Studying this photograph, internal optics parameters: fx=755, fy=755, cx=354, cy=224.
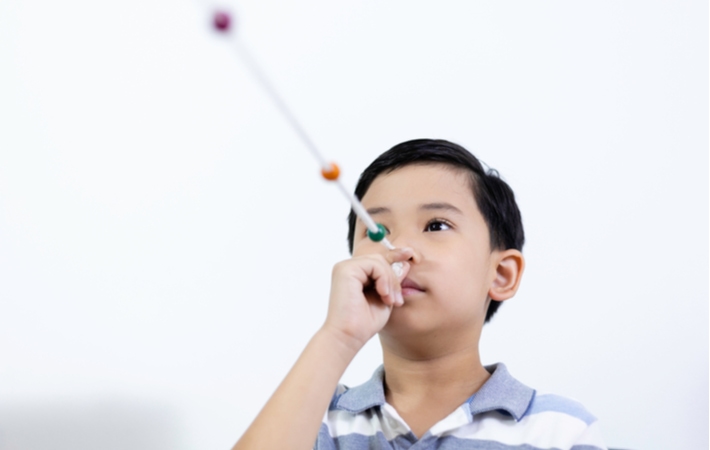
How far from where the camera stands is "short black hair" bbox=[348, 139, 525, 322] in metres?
1.06

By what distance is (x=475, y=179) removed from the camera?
42.3 inches

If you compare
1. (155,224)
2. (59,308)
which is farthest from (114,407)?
(155,224)

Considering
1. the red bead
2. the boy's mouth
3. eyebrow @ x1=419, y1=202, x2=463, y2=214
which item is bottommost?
the boy's mouth

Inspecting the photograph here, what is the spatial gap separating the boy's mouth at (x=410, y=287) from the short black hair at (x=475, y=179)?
0.17m

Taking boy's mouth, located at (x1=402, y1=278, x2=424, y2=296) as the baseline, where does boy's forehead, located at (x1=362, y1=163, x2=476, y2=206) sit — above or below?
above

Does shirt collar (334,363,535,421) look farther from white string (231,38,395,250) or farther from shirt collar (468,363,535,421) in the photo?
white string (231,38,395,250)

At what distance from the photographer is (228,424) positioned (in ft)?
5.01

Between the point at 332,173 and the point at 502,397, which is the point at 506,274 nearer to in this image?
the point at 502,397

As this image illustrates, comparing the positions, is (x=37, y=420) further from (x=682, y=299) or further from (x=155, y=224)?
(x=682, y=299)

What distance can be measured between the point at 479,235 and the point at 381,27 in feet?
2.53

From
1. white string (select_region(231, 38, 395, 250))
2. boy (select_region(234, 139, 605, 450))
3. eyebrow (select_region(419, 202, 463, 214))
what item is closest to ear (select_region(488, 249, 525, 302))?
boy (select_region(234, 139, 605, 450))

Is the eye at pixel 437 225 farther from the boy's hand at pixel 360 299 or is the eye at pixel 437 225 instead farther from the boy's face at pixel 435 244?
the boy's hand at pixel 360 299

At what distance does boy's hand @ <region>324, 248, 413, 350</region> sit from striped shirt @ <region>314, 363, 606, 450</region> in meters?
0.15

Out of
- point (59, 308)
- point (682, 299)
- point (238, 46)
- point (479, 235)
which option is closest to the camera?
point (238, 46)
